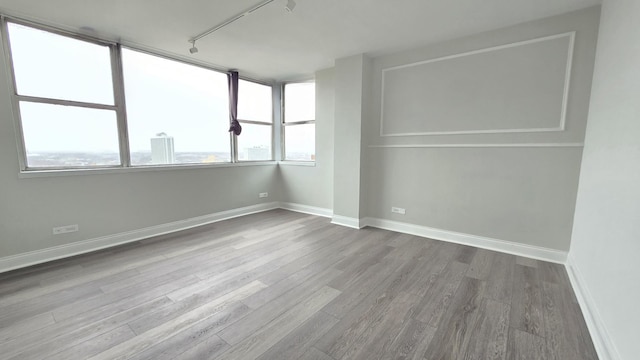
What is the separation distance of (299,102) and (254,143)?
125 cm

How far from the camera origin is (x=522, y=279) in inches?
97.3

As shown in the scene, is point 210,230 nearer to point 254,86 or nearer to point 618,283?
point 254,86

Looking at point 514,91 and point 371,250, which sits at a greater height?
point 514,91

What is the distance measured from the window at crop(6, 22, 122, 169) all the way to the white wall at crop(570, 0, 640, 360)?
4908mm

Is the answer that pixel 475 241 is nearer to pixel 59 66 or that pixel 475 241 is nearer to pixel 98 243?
pixel 98 243

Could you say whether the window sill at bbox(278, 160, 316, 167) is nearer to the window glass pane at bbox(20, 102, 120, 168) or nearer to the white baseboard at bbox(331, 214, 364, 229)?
the white baseboard at bbox(331, 214, 364, 229)

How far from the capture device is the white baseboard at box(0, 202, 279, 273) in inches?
106

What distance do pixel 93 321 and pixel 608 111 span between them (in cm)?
425

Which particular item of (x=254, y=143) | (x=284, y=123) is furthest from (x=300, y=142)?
(x=254, y=143)

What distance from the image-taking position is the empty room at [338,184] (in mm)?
1726

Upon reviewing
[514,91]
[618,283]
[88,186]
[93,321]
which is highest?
[514,91]

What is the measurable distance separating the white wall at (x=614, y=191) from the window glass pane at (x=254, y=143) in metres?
4.81

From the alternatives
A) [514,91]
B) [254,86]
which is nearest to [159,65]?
[254,86]

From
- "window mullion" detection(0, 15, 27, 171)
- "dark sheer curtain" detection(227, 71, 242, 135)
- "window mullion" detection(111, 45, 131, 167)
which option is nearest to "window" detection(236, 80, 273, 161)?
"dark sheer curtain" detection(227, 71, 242, 135)
